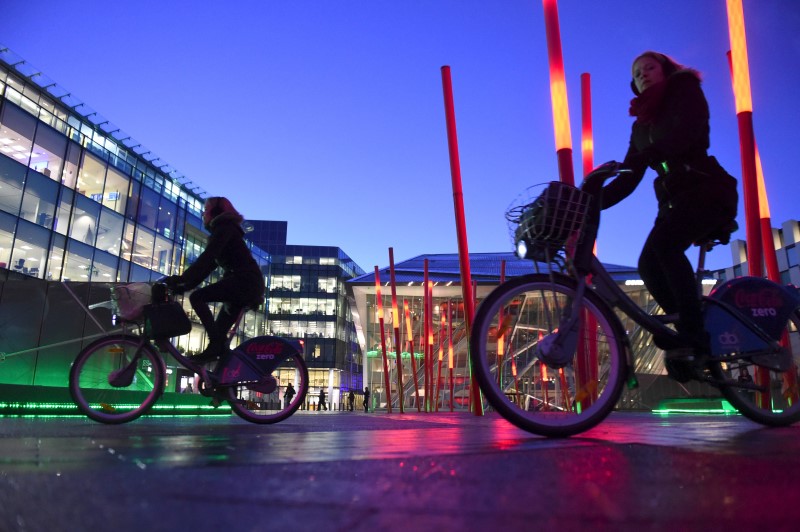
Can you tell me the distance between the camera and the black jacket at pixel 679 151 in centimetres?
301

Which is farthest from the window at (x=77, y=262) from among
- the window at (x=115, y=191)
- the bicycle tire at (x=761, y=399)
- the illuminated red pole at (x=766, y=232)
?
the bicycle tire at (x=761, y=399)

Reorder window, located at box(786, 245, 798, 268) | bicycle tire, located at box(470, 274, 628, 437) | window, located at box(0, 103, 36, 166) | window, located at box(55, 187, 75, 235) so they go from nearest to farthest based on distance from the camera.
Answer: bicycle tire, located at box(470, 274, 628, 437)
window, located at box(0, 103, 36, 166)
window, located at box(55, 187, 75, 235)
window, located at box(786, 245, 798, 268)

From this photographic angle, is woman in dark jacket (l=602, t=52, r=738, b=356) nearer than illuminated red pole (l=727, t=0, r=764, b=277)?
Yes

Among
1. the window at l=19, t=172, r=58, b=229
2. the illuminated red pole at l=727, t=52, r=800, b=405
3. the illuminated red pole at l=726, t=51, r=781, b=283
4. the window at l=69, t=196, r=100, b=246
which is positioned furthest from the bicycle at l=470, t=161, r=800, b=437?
the window at l=69, t=196, r=100, b=246

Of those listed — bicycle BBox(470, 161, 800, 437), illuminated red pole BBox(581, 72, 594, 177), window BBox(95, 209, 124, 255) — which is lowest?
bicycle BBox(470, 161, 800, 437)

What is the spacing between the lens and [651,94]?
123 inches

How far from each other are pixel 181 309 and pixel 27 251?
27038 mm

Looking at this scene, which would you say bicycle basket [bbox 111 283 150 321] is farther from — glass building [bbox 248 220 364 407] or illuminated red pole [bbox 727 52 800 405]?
glass building [bbox 248 220 364 407]

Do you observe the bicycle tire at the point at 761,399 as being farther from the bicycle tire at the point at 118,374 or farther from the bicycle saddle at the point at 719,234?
the bicycle tire at the point at 118,374

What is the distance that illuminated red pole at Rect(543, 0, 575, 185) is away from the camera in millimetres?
7148

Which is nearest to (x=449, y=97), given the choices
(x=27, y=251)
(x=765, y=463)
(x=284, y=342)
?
(x=284, y=342)

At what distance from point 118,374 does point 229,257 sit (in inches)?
53.9

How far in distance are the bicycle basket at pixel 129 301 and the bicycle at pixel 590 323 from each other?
3335 millimetres

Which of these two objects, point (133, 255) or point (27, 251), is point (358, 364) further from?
point (27, 251)
